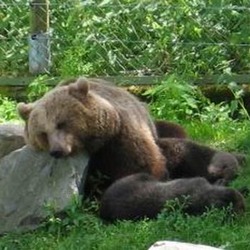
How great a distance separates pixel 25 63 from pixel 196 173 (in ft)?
11.0

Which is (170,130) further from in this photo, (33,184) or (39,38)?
(39,38)

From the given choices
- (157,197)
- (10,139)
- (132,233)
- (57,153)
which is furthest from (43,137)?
(132,233)

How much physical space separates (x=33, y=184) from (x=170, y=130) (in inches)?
63.4

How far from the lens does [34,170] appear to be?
6531 millimetres

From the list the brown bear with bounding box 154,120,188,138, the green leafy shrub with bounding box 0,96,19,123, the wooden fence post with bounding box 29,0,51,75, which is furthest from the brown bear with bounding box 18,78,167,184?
the wooden fence post with bounding box 29,0,51,75

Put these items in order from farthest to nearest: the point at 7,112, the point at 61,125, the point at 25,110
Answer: the point at 7,112 → the point at 25,110 → the point at 61,125

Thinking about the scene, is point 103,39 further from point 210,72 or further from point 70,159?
point 70,159

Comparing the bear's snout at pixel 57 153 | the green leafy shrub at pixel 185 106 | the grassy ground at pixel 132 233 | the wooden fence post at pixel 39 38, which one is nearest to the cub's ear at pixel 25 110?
the bear's snout at pixel 57 153

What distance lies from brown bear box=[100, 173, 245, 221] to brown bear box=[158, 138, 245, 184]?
0.73 m

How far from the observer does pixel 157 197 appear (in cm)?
610

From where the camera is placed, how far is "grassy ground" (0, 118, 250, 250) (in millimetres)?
5695

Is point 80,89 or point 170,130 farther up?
point 80,89

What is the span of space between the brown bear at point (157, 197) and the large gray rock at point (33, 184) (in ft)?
0.98

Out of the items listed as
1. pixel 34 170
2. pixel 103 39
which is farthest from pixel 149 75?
pixel 34 170
